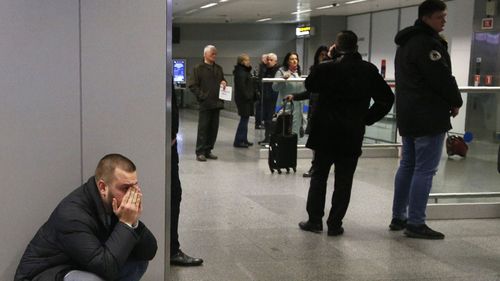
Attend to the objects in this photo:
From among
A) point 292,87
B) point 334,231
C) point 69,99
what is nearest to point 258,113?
point 292,87

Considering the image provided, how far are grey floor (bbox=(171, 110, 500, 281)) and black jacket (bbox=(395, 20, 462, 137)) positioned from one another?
3.06 ft

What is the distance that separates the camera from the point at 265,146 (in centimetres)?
992

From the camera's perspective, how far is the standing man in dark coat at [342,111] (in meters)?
4.84

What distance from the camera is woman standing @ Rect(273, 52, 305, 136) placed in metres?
8.95

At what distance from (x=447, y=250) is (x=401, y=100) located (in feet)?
3.98

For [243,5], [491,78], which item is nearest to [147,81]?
[491,78]

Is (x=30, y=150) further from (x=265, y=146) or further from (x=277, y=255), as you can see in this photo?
(x=265, y=146)

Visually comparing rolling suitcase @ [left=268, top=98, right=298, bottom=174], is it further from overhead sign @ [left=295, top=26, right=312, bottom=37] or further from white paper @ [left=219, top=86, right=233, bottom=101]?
overhead sign @ [left=295, top=26, right=312, bottom=37]

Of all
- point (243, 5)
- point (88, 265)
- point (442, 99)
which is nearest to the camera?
point (88, 265)

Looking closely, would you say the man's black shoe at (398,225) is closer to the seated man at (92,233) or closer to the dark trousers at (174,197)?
the dark trousers at (174,197)

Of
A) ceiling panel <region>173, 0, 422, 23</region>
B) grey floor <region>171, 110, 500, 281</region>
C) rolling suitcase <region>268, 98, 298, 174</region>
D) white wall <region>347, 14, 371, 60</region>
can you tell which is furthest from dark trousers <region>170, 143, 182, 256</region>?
white wall <region>347, 14, 371, 60</region>

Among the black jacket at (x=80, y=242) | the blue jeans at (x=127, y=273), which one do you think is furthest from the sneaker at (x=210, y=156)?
the black jacket at (x=80, y=242)

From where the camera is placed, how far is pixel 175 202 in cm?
406

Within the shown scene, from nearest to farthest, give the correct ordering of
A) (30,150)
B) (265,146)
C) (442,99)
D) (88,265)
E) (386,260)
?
(88,265), (30,150), (386,260), (442,99), (265,146)
